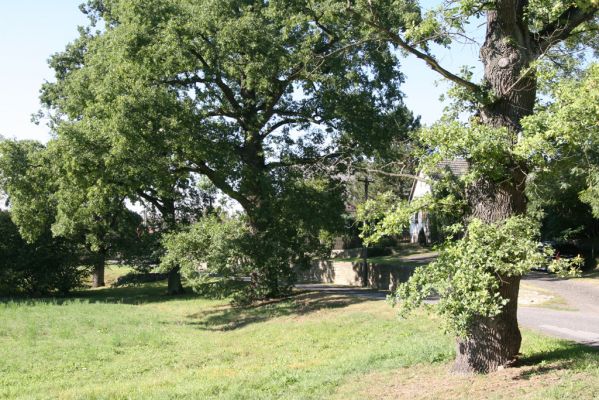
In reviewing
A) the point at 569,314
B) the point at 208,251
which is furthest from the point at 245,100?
the point at 569,314

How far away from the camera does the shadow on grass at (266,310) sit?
21.7 meters

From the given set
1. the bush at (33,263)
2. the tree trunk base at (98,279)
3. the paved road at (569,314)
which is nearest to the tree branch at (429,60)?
the paved road at (569,314)

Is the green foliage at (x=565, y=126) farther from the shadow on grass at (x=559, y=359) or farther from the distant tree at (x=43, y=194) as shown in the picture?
the distant tree at (x=43, y=194)

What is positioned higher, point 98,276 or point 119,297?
point 98,276

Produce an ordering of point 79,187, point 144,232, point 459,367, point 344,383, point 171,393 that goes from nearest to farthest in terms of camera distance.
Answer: point 459,367
point 344,383
point 171,393
point 79,187
point 144,232

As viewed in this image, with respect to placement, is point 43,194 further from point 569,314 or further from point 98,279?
point 569,314

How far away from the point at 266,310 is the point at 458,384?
15551mm

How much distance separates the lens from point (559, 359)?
8828 millimetres

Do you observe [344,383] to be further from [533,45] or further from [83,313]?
[83,313]

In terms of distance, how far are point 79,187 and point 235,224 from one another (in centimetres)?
629

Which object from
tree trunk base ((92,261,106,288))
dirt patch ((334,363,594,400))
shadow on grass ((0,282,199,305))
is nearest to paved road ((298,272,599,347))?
dirt patch ((334,363,594,400))

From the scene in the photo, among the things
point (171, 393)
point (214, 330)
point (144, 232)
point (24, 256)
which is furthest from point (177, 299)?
point (171, 393)

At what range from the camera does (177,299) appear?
31.7m

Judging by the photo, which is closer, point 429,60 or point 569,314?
point 429,60
